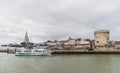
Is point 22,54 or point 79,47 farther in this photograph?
point 79,47

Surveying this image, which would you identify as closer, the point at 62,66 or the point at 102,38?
the point at 62,66

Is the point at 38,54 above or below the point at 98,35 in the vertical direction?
below

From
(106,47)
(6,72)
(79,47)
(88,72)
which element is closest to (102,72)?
(88,72)

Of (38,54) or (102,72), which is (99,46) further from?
(102,72)

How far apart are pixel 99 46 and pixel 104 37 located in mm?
4437

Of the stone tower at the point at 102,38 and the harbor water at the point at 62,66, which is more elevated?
the stone tower at the point at 102,38

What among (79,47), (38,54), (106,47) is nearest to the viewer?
(38,54)

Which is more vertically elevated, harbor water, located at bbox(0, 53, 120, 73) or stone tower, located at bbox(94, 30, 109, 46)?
stone tower, located at bbox(94, 30, 109, 46)

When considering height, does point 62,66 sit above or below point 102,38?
below

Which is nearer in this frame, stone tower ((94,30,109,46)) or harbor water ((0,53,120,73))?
harbor water ((0,53,120,73))

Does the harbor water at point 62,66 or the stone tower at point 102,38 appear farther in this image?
the stone tower at point 102,38

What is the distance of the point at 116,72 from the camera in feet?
77.4

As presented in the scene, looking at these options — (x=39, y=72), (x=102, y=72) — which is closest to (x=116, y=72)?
(x=102, y=72)

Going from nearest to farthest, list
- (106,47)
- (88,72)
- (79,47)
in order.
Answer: (88,72) < (106,47) < (79,47)
